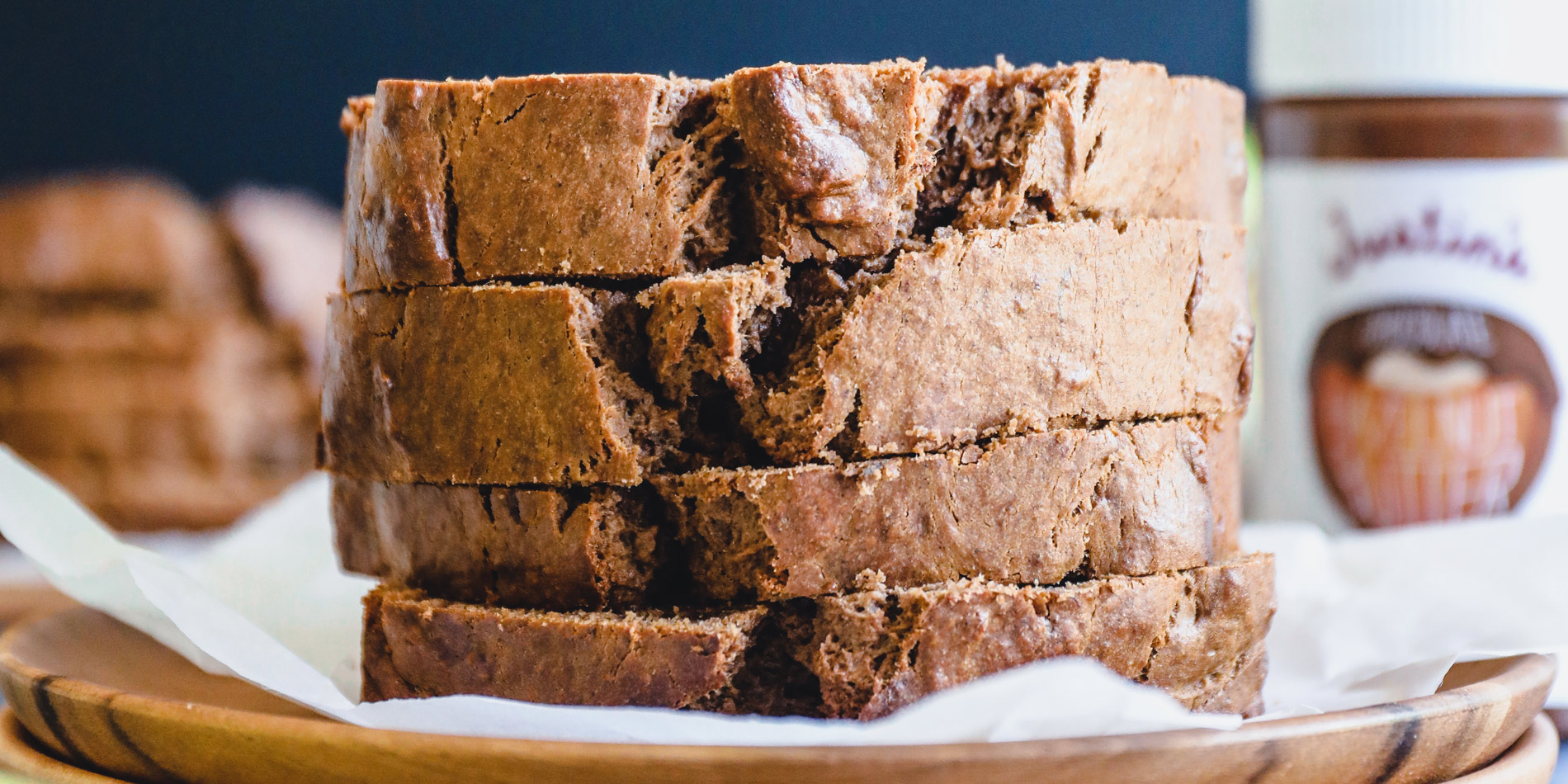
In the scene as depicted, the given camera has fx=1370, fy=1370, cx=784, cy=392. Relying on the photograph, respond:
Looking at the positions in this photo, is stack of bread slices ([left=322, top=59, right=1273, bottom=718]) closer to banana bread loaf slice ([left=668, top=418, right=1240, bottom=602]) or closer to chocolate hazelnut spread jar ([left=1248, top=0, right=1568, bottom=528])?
banana bread loaf slice ([left=668, top=418, right=1240, bottom=602])

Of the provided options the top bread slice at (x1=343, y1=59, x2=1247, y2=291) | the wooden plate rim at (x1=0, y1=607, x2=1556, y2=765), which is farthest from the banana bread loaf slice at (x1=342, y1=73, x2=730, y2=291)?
the wooden plate rim at (x1=0, y1=607, x2=1556, y2=765)

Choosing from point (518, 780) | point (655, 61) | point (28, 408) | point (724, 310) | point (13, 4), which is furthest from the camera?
point (13, 4)

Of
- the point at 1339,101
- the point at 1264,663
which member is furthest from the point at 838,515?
the point at 1339,101

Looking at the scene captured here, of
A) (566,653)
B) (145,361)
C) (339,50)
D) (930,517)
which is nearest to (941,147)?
(930,517)

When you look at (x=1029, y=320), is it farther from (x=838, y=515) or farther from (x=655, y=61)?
(x=655, y=61)

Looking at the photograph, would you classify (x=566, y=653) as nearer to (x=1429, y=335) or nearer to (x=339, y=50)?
(x=1429, y=335)

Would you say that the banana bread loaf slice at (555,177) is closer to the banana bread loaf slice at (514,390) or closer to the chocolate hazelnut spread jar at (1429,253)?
the banana bread loaf slice at (514,390)
